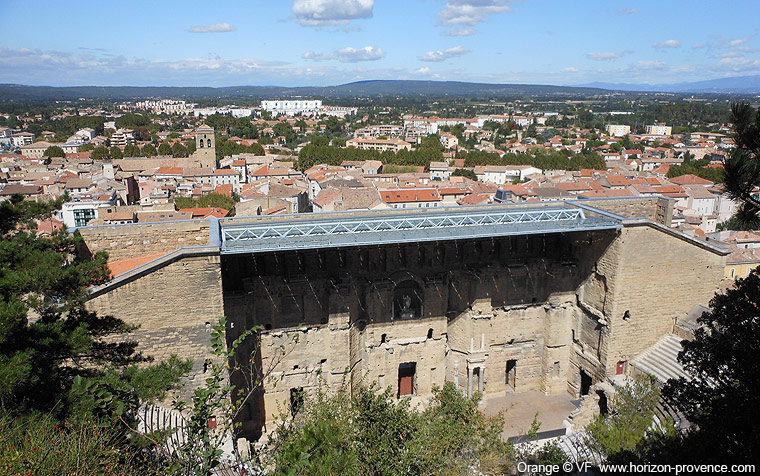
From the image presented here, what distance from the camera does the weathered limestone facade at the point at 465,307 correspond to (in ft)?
60.0

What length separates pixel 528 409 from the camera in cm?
2092

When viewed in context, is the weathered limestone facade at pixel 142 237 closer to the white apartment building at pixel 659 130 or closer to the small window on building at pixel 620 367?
the small window on building at pixel 620 367

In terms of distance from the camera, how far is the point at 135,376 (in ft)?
38.8

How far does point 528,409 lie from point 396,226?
9.36 m

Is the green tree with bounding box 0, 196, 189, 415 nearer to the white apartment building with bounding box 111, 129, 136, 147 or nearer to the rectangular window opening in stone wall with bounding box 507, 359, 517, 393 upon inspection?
the rectangular window opening in stone wall with bounding box 507, 359, 517, 393

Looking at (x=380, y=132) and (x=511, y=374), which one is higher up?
(x=380, y=132)

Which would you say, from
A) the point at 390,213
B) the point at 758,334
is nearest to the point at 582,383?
the point at 390,213

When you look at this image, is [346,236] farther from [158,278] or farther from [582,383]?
[582,383]

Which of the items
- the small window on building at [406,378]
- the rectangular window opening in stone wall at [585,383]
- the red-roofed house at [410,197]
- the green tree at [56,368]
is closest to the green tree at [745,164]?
the green tree at [56,368]

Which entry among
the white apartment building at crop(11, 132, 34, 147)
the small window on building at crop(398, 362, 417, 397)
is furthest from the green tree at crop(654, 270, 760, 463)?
the white apartment building at crop(11, 132, 34, 147)

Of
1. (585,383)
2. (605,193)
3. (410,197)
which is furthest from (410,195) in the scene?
Answer: (585,383)

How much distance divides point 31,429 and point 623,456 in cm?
1330

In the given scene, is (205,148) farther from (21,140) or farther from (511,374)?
(21,140)

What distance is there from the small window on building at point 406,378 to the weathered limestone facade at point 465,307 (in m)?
0.04
